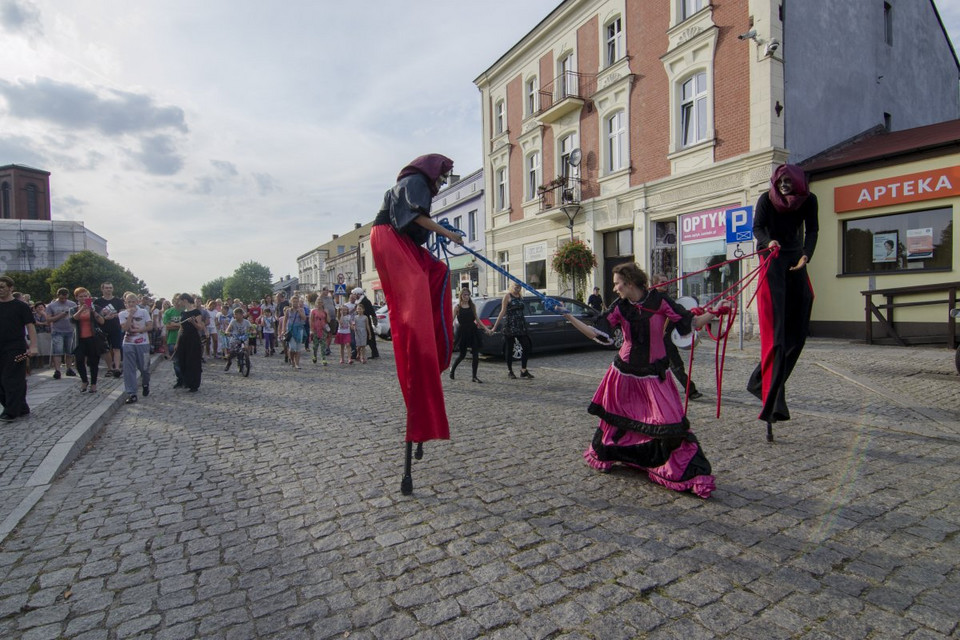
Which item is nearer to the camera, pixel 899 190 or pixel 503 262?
pixel 899 190

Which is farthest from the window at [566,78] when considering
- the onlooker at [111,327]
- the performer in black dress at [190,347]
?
the onlooker at [111,327]

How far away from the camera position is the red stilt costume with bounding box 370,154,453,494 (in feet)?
11.4

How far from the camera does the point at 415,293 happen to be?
11.4 ft

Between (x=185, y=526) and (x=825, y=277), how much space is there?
609 inches

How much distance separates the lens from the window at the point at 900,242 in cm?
1198

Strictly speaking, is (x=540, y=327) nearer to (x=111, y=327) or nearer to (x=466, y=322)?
Answer: (x=466, y=322)

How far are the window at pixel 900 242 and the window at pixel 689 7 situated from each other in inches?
307

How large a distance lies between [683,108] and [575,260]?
19.4 ft

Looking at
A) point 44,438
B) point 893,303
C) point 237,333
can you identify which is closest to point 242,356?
point 237,333

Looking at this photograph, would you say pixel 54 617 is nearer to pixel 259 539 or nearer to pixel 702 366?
pixel 259 539

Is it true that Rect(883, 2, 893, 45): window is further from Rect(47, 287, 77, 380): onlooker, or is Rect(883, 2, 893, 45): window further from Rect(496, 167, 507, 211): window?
Rect(47, 287, 77, 380): onlooker

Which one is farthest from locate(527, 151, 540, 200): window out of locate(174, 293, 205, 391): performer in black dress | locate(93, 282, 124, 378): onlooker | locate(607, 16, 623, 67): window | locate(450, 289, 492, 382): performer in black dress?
locate(93, 282, 124, 378): onlooker

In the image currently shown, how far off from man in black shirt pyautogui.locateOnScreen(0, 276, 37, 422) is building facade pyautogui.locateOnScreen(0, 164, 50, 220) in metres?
86.9

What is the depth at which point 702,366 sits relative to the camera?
9.88 metres
